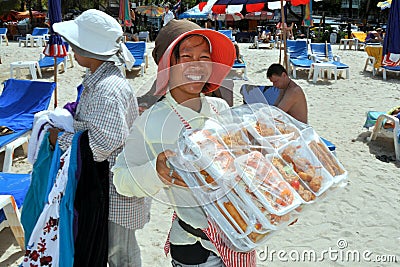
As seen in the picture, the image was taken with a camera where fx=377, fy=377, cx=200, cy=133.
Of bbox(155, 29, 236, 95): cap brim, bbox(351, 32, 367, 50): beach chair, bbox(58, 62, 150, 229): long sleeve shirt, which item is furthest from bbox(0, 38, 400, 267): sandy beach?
bbox(351, 32, 367, 50): beach chair

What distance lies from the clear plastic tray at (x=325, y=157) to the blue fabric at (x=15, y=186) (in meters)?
2.45

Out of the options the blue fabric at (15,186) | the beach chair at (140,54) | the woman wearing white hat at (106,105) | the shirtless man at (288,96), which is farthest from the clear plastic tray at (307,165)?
the beach chair at (140,54)

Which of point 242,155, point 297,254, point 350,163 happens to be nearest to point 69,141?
point 242,155

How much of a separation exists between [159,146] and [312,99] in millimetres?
7564

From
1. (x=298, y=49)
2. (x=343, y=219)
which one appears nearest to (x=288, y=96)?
(x=343, y=219)

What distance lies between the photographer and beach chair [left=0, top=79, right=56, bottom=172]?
15.8 feet

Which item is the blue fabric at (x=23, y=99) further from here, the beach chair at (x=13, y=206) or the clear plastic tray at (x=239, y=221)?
the clear plastic tray at (x=239, y=221)

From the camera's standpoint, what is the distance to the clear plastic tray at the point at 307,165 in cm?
113

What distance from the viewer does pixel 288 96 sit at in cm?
398

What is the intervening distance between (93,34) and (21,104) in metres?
4.51

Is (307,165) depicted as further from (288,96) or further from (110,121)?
(288,96)

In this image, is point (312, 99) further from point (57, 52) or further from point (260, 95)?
point (260, 95)

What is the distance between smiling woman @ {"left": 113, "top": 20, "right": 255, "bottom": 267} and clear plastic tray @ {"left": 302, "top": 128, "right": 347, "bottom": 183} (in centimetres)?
33

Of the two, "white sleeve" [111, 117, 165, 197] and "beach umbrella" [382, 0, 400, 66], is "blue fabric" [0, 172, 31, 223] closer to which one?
"white sleeve" [111, 117, 165, 197]
